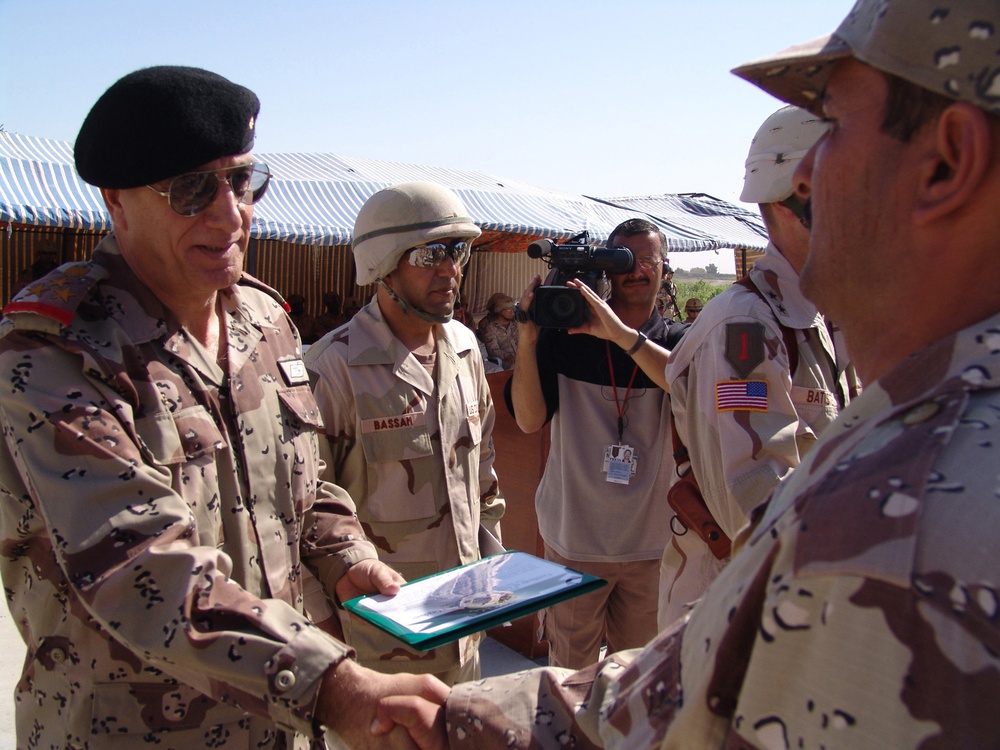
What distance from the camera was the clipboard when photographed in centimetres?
178

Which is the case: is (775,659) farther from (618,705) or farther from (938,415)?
(618,705)

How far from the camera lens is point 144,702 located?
171 cm

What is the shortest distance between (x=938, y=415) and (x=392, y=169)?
12825 millimetres

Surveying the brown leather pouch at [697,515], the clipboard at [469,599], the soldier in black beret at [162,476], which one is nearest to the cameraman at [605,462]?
the brown leather pouch at [697,515]

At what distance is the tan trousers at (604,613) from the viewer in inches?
136

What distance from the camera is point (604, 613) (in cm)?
354

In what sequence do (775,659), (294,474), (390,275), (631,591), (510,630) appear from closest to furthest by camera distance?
(775,659), (294,474), (390,275), (631,591), (510,630)

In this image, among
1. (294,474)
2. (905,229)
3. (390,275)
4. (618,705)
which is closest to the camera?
(905,229)

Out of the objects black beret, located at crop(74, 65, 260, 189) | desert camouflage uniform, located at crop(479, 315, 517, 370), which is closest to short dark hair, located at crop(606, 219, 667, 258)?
black beret, located at crop(74, 65, 260, 189)

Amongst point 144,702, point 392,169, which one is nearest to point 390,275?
point 144,702

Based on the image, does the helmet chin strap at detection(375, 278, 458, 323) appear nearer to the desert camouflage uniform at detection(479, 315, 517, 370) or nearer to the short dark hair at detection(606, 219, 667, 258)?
the short dark hair at detection(606, 219, 667, 258)

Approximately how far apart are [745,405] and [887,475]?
161cm

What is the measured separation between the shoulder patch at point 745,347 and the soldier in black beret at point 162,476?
1.19m

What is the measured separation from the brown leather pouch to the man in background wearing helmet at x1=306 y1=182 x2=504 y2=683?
849mm
